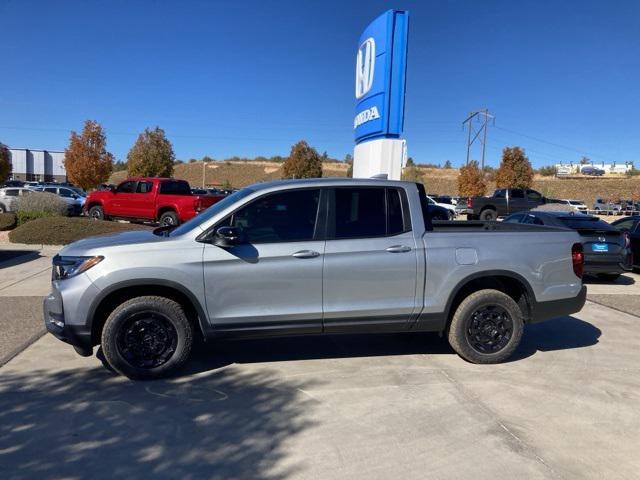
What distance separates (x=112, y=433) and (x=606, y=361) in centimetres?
487

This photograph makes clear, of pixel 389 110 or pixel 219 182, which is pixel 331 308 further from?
pixel 219 182

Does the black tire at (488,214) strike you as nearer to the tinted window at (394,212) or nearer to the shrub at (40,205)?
the shrub at (40,205)

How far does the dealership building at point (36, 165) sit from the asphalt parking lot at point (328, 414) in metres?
77.8

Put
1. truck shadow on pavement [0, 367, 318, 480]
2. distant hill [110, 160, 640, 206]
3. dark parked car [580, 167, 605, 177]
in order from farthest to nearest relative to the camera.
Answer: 1. dark parked car [580, 167, 605, 177]
2. distant hill [110, 160, 640, 206]
3. truck shadow on pavement [0, 367, 318, 480]

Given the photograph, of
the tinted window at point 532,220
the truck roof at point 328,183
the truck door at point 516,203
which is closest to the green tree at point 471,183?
the truck door at point 516,203

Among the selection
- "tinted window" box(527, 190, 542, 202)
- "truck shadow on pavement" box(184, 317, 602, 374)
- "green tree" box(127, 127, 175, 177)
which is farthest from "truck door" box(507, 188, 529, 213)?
"green tree" box(127, 127, 175, 177)

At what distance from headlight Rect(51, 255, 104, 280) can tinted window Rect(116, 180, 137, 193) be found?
48.4ft

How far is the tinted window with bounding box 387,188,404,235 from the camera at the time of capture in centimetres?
502

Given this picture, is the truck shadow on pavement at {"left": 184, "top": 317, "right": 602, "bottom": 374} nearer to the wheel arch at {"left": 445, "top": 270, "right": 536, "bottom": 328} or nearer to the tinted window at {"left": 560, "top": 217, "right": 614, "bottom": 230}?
the wheel arch at {"left": 445, "top": 270, "right": 536, "bottom": 328}

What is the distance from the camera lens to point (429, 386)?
4.69m

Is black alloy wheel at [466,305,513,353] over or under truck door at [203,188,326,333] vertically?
under

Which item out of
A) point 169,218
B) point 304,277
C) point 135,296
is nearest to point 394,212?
point 304,277

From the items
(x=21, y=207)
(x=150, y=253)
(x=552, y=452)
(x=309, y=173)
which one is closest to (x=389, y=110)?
(x=150, y=253)

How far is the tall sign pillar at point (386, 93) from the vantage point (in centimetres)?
1041
